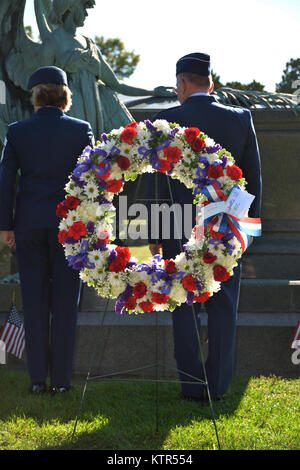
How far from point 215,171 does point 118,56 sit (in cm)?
2720

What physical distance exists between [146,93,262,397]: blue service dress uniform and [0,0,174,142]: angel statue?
8.10 feet

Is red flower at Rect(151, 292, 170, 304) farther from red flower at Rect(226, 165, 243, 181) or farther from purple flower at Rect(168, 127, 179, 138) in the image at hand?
purple flower at Rect(168, 127, 179, 138)

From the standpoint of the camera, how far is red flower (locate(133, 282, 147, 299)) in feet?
10.6

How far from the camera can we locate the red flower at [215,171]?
331cm

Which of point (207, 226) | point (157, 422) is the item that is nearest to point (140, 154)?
point (207, 226)

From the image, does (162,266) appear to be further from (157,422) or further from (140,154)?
(157,422)

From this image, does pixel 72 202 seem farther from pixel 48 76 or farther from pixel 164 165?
pixel 48 76

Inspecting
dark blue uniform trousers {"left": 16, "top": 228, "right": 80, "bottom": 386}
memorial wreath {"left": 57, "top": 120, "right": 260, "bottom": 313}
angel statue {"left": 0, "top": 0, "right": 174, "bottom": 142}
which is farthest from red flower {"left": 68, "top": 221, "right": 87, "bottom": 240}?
angel statue {"left": 0, "top": 0, "right": 174, "bottom": 142}

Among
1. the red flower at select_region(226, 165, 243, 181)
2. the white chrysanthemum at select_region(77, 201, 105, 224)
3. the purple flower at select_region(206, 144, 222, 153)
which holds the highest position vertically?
the purple flower at select_region(206, 144, 222, 153)

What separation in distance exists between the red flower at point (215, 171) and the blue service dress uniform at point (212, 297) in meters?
0.53

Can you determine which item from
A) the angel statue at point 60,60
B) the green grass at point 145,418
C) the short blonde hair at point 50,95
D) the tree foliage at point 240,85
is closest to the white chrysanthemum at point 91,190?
the short blonde hair at point 50,95

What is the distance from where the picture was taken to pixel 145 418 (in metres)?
3.55

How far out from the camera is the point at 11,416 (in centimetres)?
361
